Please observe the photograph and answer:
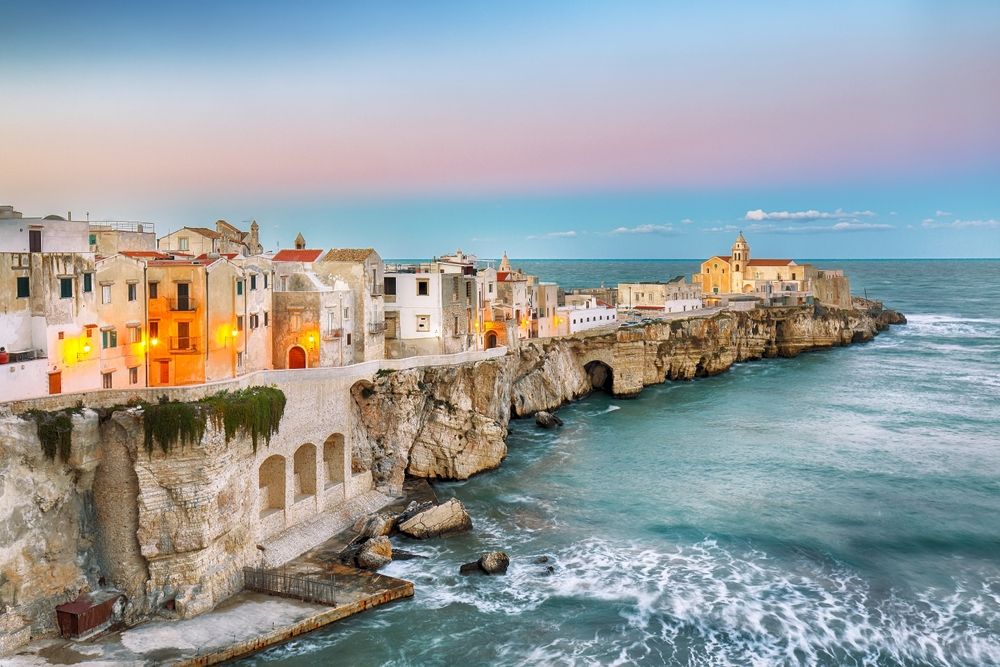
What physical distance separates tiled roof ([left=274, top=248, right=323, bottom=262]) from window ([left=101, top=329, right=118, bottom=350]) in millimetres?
13836

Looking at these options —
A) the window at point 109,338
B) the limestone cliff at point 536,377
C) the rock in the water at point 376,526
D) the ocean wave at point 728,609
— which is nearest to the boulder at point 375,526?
the rock in the water at point 376,526

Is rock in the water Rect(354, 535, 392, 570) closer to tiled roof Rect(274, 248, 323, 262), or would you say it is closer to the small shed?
the small shed

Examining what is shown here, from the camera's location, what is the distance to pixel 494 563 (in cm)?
2975

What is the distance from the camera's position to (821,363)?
8019 centimetres

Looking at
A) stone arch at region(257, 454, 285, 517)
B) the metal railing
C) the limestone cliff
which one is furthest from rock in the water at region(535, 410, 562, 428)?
the metal railing

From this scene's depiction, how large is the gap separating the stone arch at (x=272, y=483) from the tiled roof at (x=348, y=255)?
14754 millimetres

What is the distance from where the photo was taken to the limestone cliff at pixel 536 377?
129ft

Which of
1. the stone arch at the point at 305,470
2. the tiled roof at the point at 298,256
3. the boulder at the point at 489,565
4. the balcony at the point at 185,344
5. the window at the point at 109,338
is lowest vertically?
the boulder at the point at 489,565

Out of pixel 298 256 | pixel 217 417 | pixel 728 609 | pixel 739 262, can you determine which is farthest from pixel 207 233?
pixel 739 262

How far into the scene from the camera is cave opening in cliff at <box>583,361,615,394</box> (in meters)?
68.4

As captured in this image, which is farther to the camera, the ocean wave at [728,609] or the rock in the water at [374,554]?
the rock in the water at [374,554]

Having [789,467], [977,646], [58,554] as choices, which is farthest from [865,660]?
[58,554]

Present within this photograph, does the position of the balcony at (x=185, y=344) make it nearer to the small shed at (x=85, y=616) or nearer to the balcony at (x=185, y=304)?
the balcony at (x=185, y=304)

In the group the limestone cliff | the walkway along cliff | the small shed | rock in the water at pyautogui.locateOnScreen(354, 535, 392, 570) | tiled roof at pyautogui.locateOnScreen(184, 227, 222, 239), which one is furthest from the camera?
tiled roof at pyautogui.locateOnScreen(184, 227, 222, 239)
